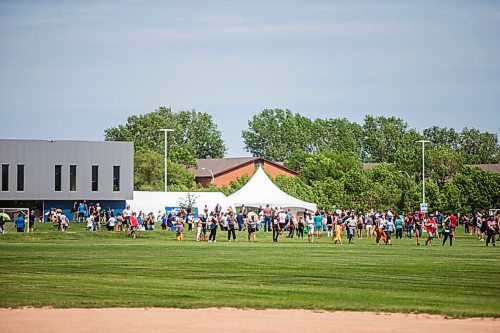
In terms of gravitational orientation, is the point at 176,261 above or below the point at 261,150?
below

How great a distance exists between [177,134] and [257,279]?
13193 cm

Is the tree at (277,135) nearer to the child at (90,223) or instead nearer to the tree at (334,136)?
the tree at (334,136)

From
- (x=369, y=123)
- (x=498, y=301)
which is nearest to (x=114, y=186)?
(x=498, y=301)

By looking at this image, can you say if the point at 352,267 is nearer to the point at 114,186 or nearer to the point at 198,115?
the point at 114,186

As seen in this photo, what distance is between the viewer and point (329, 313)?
72.3ft

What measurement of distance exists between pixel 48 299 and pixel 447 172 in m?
119

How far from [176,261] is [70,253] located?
7016 millimetres

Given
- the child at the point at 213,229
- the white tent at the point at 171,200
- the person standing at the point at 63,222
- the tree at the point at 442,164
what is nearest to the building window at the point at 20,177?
the white tent at the point at 171,200

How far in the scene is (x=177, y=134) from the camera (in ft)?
528

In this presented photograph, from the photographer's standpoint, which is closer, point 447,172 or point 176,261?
point 176,261

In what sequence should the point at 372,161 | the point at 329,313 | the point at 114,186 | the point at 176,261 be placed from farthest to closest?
the point at 372,161, the point at 114,186, the point at 176,261, the point at 329,313

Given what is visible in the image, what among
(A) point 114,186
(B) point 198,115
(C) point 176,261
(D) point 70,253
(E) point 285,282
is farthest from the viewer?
(B) point 198,115

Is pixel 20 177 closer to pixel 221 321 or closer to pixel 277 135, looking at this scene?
pixel 221 321

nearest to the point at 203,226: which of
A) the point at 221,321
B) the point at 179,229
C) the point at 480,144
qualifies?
the point at 179,229
